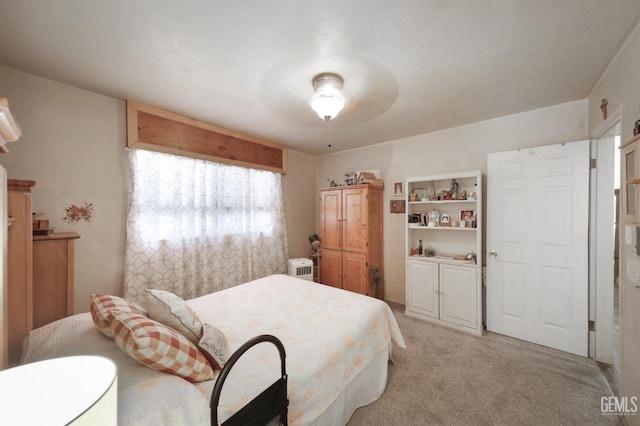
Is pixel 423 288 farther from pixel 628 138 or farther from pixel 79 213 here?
pixel 79 213

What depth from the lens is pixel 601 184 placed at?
230 centimetres

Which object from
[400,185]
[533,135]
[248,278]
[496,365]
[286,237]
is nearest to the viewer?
[496,365]

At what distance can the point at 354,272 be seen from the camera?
3760mm

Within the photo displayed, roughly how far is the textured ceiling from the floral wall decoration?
1.13m

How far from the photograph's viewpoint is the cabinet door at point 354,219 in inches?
145

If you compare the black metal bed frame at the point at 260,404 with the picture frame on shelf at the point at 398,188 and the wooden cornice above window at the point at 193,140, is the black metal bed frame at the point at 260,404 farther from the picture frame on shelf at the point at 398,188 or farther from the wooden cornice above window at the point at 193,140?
the picture frame on shelf at the point at 398,188

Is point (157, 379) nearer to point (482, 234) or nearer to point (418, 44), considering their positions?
point (418, 44)

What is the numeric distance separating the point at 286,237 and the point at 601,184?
3.85 m

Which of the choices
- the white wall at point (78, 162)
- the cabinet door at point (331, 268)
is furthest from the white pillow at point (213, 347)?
the cabinet door at point (331, 268)

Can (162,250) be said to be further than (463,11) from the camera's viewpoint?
Yes

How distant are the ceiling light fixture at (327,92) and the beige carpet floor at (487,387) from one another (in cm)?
241

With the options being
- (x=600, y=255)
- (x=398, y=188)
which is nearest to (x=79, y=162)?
(x=398, y=188)

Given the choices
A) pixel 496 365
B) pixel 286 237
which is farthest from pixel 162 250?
pixel 496 365

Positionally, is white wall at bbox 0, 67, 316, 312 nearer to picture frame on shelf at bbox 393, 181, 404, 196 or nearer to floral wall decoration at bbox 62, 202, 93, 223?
floral wall decoration at bbox 62, 202, 93, 223
